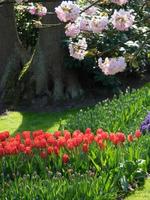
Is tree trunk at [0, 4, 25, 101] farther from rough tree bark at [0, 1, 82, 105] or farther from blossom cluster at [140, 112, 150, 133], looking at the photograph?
blossom cluster at [140, 112, 150, 133]

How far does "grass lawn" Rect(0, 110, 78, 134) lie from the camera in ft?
31.0

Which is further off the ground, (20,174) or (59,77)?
(59,77)

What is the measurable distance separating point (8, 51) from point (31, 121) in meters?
2.07

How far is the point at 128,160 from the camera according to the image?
608 cm

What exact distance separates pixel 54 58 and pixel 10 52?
1.01 metres

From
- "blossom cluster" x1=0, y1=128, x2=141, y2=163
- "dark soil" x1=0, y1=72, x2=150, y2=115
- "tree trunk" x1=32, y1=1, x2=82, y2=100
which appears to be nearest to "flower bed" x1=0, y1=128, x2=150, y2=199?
"blossom cluster" x1=0, y1=128, x2=141, y2=163

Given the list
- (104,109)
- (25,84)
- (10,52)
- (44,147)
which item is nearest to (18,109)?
(25,84)

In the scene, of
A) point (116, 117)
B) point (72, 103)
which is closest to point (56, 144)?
point (116, 117)

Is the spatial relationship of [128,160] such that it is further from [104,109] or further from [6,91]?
[6,91]

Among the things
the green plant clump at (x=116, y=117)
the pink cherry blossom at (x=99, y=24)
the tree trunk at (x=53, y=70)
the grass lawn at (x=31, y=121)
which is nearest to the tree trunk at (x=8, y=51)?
the tree trunk at (x=53, y=70)

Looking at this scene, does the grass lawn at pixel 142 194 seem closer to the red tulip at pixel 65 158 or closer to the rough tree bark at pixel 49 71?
the red tulip at pixel 65 158

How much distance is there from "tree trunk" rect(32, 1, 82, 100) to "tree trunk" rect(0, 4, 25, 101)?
441mm

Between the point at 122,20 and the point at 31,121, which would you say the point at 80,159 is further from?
the point at 31,121

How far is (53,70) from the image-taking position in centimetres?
1078
